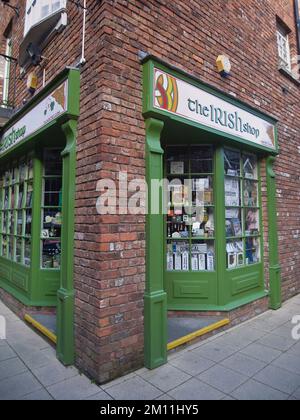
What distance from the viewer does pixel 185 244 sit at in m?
4.18

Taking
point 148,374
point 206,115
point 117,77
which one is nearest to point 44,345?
point 148,374

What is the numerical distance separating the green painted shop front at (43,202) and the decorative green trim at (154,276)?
813 mm

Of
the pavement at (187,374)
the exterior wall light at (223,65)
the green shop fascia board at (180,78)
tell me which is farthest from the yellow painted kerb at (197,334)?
the exterior wall light at (223,65)

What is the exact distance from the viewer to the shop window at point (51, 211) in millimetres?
4383

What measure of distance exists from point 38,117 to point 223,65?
2.69m

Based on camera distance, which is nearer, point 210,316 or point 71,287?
point 71,287

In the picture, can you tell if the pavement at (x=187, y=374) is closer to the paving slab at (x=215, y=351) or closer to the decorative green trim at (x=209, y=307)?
the paving slab at (x=215, y=351)

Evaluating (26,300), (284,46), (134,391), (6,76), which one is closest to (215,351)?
(134,391)

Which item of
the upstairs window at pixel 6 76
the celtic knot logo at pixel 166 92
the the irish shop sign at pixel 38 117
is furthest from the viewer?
the upstairs window at pixel 6 76

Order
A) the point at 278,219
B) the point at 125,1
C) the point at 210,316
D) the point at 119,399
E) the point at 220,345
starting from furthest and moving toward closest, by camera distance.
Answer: the point at 278,219, the point at 210,316, the point at 220,345, the point at 125,1, the point at 119,399

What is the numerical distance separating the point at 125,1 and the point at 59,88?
115cm

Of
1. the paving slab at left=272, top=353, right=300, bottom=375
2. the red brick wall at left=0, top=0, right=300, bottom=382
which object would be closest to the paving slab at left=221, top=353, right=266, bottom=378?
the paving slab at left=272, top=353, right=300, bottom=375

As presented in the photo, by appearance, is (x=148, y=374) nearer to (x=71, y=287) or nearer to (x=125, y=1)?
(x=71, y=287)

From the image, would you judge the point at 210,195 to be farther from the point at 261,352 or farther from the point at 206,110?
the point at 261,352
